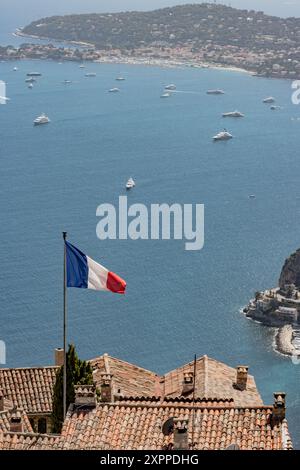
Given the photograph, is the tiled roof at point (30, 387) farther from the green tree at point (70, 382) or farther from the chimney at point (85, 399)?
the chimney at point (85, 399)

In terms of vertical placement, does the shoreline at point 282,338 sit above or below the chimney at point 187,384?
below

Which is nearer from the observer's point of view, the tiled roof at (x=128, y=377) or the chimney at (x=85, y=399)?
the chimney at (x=85, y=399)

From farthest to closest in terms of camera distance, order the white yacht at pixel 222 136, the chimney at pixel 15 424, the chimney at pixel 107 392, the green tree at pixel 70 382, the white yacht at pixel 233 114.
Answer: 1. the white yacht at pixel 233 114
2. the white yacht at pixel 222 136
3. the green tree at pixel 70 382
4. the chimney at pixel 107 392
5. the chimney at pixel 15 424

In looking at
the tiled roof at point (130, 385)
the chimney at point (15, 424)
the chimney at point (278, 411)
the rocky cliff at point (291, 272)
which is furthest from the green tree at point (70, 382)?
the rocky cliff at point (291, 272)

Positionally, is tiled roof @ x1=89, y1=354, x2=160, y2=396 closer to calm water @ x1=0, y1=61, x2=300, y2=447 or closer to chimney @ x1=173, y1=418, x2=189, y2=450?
chimney @ x1=173, y1=418, x2=189, y2=450

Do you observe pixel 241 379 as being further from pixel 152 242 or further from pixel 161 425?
pixel 152 242
